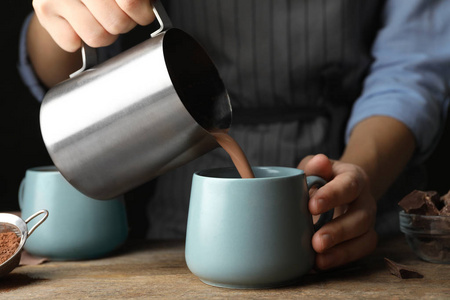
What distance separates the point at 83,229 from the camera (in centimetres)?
89

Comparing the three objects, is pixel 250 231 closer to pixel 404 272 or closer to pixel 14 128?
pixel 404 272

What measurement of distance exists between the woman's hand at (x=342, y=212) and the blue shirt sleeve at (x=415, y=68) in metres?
0.34

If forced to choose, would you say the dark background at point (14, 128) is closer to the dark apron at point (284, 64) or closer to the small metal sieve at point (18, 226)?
the dark apron at point (284, 64)

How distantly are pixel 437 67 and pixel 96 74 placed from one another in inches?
31.1

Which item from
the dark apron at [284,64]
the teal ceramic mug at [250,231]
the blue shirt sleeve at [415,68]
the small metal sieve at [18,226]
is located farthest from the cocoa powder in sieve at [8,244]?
the blue shirt sleeve at [415,68]

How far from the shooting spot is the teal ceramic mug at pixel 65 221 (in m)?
0.88

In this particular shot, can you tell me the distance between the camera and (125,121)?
0.72 metres

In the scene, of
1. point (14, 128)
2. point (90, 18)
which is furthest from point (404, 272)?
point (14, 128)

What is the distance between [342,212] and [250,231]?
254 millimetres

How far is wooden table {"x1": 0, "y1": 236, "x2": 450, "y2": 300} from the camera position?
711mm

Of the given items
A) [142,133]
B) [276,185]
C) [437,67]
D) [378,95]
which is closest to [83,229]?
[142,133]

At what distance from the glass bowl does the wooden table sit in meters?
0.01

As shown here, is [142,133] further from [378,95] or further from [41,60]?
[378,95]

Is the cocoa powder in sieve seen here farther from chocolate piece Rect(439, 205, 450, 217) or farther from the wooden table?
chocolate piece Rect(439, 205, 450, 217)
